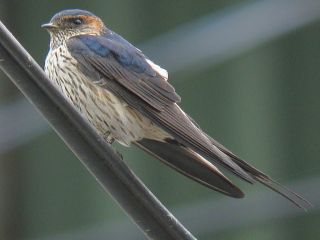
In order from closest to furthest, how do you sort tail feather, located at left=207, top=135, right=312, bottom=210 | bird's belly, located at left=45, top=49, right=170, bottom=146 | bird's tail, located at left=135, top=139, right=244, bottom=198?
1. tail feather, located at left=207, top=135, right=312, bottom=210
2. bird's tail, located at left=135, top=139, right=244, bottom=198
3. bird's belly, located at left=45, top=49, right=170, bottom=146

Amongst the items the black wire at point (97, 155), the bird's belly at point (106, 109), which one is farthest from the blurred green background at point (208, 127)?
the black wire at point (97, 155)

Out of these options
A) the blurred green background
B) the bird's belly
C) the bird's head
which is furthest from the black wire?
the blurred green background

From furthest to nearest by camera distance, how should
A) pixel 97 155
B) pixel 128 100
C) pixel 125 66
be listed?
pixel 125 66
pixel 128 100
pixel 97 155

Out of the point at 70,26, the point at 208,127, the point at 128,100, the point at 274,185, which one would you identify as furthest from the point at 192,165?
the point at 208,127

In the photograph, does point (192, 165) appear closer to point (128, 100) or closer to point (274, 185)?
point (128, 100)

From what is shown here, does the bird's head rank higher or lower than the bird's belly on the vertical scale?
higher

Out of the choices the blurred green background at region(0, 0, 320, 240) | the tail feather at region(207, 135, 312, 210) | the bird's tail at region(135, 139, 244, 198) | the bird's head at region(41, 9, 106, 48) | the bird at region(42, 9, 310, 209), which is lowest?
the tail feather at region(207, 135, 312, 210)

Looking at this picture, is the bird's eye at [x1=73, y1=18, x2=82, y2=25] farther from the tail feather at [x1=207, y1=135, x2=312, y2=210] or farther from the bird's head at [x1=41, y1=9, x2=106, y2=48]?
the tail feather at [x1=207, y1=135, x2=312, y2=210]
